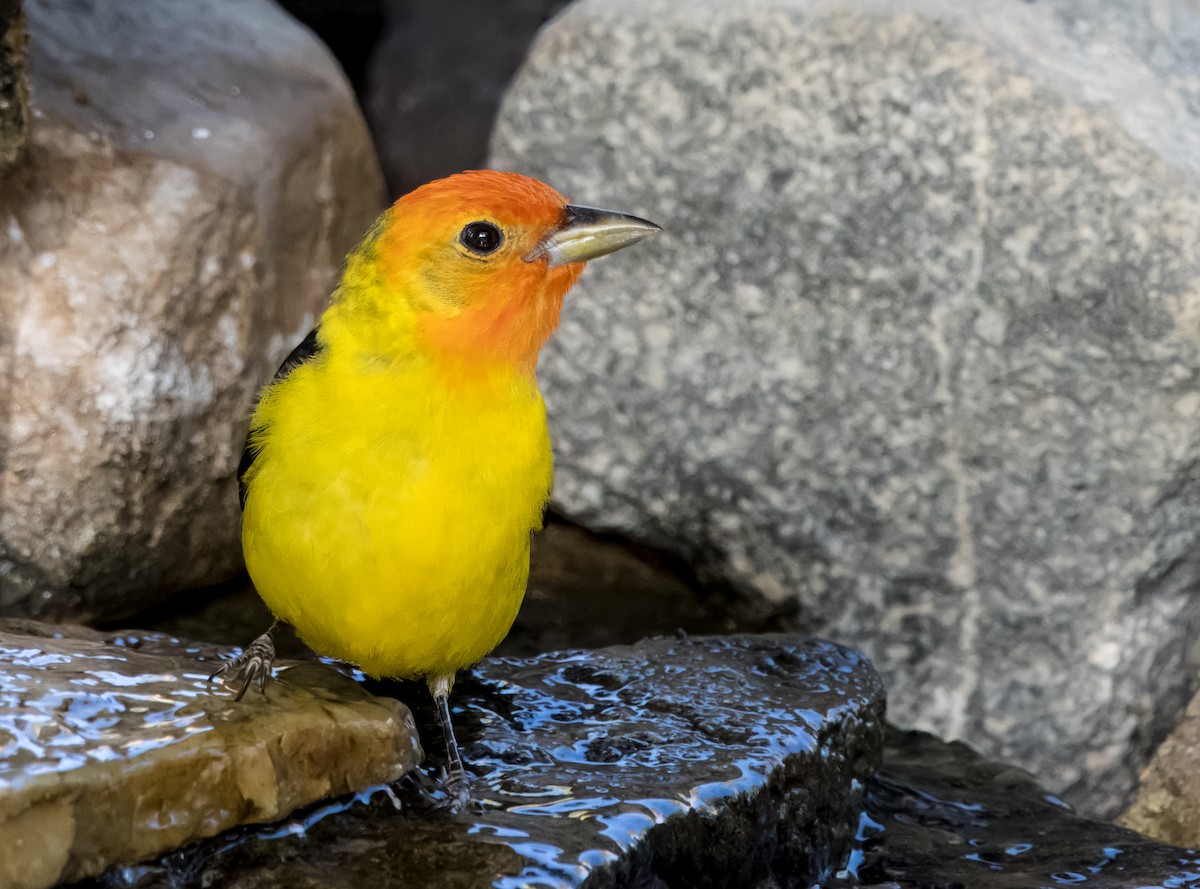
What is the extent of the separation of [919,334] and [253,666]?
2.28 metres

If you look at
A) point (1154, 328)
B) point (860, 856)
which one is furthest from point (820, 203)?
point (860, 856)

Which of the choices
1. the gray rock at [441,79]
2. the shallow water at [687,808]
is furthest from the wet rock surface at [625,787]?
the gray rock at [441,79]

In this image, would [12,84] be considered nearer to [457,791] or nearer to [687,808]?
[457,791]

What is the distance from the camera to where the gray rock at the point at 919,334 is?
14.3ft

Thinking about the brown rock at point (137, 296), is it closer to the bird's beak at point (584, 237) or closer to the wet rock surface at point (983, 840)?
the bird's beak at point (584, 237)

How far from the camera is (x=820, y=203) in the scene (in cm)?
466

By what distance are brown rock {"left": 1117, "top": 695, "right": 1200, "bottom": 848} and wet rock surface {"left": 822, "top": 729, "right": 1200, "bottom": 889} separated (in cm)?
44

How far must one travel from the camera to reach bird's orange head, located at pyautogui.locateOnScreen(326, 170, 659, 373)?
3162 millimetres

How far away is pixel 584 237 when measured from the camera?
3268mm

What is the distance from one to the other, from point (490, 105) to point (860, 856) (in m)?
4.24

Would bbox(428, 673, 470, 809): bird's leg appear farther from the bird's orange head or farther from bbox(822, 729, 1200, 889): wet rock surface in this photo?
bbox(822, 729, 1200, 889): wet rock surface

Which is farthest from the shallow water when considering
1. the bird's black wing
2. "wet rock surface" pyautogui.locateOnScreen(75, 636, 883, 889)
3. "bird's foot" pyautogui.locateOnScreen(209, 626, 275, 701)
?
the bird's black wing

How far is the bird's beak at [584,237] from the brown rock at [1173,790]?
237cm

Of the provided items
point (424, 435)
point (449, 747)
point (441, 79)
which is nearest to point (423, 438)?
point (424, 435)
